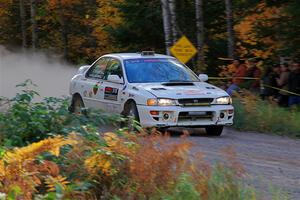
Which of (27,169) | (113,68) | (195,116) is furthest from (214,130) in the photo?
(27,169)

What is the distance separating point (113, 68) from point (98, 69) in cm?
76

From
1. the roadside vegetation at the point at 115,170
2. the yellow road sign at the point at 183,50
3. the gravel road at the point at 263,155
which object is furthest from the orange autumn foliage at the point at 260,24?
the roadside vegetation at the point at 115,170

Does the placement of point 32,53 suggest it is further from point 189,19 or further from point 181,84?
point 181,84

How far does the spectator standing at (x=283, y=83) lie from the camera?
66.6 ft

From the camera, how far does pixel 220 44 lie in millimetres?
30578

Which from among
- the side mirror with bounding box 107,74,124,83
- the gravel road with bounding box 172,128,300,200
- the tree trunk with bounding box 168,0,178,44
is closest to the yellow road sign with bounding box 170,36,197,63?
the tree trunk with bounding box 168,0,178,44

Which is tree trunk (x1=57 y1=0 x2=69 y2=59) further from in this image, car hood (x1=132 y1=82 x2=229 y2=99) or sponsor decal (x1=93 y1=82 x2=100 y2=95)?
A: car hood (x1=132 y1=82 x2=229 y2=99)

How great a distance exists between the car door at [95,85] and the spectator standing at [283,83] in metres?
5.19

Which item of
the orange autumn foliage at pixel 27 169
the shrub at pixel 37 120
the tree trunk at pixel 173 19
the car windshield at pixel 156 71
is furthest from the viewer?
the tree trunk at pixel 173 19

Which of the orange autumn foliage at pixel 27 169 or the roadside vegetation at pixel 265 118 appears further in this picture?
the roadside vegetation at pixel 265 118

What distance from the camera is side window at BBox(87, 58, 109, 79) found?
17.7 m

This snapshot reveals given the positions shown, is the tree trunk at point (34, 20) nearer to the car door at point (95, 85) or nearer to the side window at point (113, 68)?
the car door at point (95, 85)

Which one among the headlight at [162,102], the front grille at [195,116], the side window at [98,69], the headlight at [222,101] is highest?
the side window at [98,69]

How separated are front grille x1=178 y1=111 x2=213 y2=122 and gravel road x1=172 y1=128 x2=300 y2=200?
380 mm
